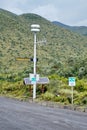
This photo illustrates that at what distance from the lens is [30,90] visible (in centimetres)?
3344

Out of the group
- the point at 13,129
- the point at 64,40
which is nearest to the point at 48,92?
the point at 13,129

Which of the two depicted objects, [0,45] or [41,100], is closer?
[41,100]

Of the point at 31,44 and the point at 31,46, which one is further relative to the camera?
the point at 31,44

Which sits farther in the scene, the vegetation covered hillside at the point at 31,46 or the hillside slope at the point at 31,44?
the hillside slope at the point at 31,44

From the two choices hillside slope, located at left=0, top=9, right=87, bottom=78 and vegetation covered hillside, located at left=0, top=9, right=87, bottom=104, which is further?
hillside slope, located at left=0, top=9, right=87, bottom=78

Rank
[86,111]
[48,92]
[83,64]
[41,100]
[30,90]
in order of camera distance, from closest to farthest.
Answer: [86,111], [41,100], [48,92], [30,90], [83,64]

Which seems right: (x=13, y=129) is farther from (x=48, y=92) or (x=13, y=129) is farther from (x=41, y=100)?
(x=48, y=92)

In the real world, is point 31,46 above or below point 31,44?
below

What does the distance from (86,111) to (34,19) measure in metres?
108

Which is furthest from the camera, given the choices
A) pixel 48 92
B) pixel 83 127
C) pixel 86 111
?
pixel 48 92

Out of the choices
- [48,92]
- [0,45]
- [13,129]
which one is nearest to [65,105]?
[48,92]

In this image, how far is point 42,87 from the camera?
3269 cm

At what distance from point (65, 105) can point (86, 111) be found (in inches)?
108

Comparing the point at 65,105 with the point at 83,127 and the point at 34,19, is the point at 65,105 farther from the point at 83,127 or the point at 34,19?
the point at 34,19
